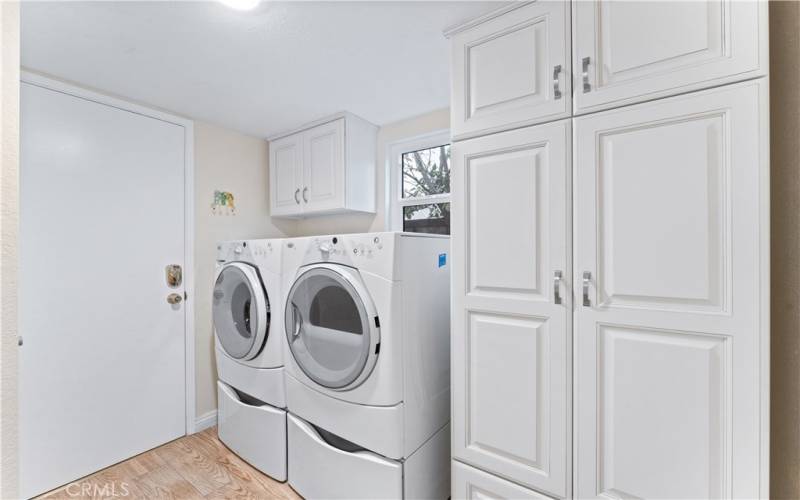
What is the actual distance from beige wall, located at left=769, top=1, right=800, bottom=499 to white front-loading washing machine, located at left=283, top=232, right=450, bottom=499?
1.15 meters

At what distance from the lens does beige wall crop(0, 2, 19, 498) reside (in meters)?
0.51

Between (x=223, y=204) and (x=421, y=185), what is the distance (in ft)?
4.84

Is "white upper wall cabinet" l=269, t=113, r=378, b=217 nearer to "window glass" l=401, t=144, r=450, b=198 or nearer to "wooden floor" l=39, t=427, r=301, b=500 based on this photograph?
"window glass" l=401, t=144, r=450, b=198

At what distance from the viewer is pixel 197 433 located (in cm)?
242

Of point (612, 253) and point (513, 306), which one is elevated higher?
point (612, 253)

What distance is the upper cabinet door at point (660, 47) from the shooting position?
917mm

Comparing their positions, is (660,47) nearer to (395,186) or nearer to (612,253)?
(612,253)

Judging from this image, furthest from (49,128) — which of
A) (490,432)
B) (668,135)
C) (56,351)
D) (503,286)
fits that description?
(668,135)

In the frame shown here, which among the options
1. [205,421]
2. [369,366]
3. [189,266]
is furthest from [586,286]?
[205,421]

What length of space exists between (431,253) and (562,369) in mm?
743

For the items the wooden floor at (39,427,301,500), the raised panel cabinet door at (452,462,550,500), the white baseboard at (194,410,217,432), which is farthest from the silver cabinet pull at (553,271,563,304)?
the white baseboard at (194,410,217,432)

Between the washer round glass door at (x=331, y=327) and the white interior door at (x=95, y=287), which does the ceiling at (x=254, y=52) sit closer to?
the white interior door at (x=95, y=287)

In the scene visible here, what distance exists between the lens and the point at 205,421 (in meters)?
2.49

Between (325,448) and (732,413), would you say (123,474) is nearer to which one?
(325,448)
